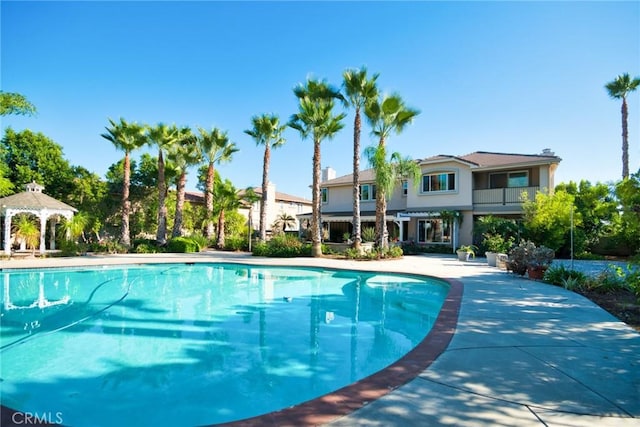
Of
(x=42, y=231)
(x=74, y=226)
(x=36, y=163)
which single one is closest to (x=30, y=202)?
(x=42, y=231)

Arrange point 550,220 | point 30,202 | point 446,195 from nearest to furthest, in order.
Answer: point 550,220 → point 30,202 → point 446,195

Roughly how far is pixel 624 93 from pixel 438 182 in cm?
2090

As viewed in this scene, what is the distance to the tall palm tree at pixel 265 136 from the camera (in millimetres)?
27641

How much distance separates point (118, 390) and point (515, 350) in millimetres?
6417

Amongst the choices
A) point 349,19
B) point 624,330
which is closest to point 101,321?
Result: point 624,330

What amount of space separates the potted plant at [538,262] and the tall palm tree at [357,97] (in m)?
11.1

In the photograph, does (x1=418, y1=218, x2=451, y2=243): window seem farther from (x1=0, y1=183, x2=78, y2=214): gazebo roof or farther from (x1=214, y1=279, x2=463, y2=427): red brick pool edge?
(x1=0, y1=183, x2=78, y2=214): gazebo roof

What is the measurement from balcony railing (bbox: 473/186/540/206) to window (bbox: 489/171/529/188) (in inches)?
40.8

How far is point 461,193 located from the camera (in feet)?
92.4

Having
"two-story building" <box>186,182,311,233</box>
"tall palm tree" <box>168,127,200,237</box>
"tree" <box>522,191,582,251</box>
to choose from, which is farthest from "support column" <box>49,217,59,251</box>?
"tree" <box>522,191,582,251</box>

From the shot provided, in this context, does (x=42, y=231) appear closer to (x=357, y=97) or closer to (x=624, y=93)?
(x=357, y=97)

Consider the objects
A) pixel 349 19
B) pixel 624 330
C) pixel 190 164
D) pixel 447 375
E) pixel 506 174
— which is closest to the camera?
pixel 447 375

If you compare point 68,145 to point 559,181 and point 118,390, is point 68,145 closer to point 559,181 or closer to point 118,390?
point 118,390

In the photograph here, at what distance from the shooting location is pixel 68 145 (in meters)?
33.2
